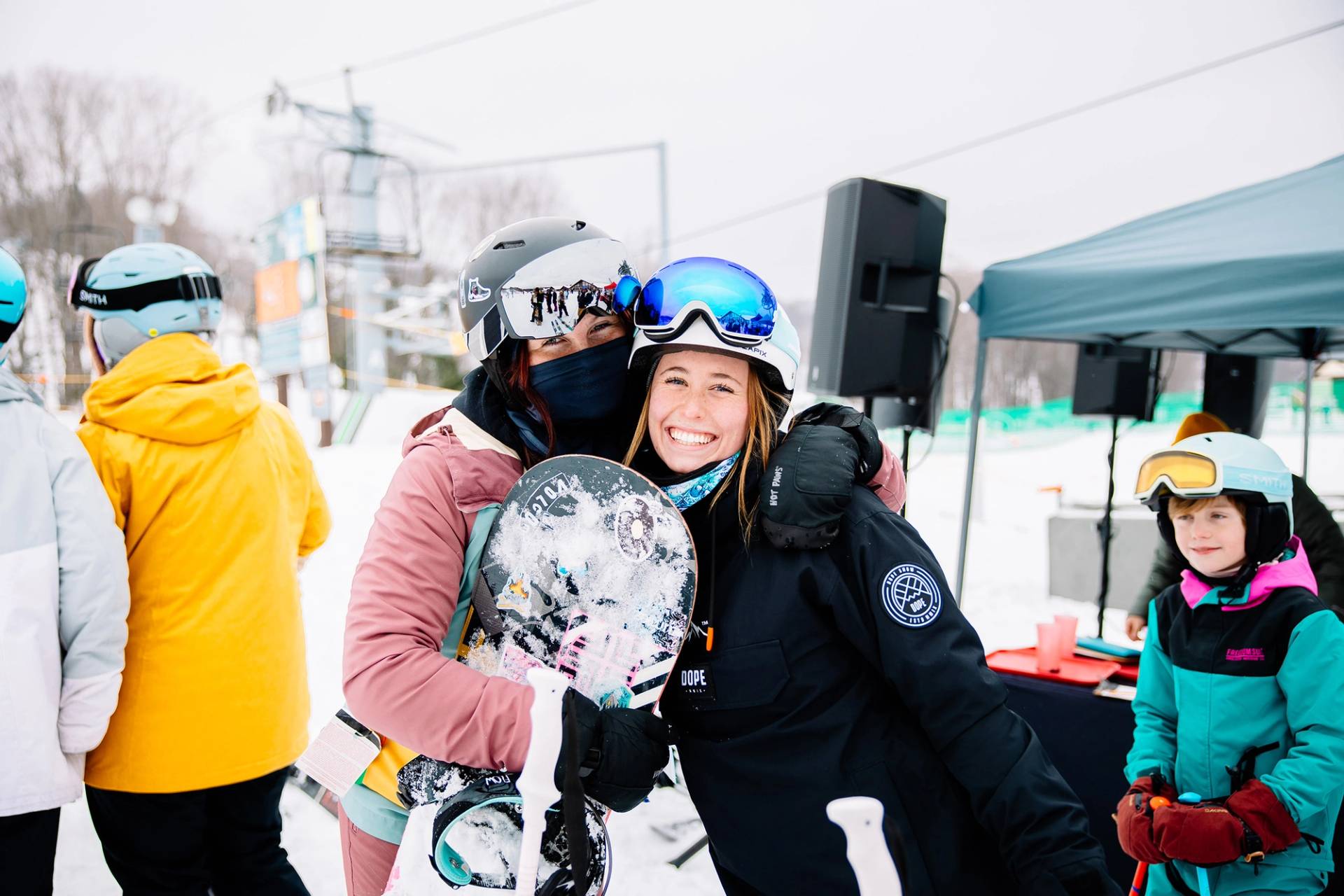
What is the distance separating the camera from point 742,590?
1412 millimetres

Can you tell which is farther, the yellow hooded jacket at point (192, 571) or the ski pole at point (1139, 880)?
the ski pole at point (1139, 880)

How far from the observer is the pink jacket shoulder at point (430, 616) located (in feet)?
3.65

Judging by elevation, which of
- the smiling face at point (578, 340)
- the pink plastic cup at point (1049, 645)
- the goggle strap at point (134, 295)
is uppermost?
the goggle strap at point (134, 295)

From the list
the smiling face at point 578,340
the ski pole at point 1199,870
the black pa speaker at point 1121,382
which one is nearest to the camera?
the smiling face at point 578,340

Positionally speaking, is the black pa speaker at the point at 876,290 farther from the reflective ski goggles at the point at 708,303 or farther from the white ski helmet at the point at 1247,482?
the reflective ski goggles at the point at 708,303

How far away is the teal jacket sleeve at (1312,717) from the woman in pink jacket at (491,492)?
3.91 ft

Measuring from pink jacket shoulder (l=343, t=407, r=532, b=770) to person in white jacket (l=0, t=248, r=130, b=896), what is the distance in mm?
1024

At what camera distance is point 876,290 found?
4457 millimetres

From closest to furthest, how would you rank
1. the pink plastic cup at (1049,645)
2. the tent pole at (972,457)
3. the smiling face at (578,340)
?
the smiling face at (578,340) → the pink plastic cup at (1049,645) → the tent pole at (972,457)

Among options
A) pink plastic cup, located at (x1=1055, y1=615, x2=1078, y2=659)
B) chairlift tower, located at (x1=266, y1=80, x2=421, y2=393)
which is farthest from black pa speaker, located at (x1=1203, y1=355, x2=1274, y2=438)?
chairlift tower, located at (x1=266, y1=80, x2=421, y2=393)

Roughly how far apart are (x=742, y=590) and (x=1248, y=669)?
1.62 meters

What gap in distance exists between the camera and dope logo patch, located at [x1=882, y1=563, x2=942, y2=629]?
52.0 inches

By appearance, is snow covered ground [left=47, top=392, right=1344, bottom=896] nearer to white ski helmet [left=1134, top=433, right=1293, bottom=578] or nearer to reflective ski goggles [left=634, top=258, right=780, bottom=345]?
white ski helmet [left=1134, top=433, right=1293, bottom=578]

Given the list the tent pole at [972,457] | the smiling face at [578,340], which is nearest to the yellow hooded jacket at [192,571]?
the smiling face at [578,340]
